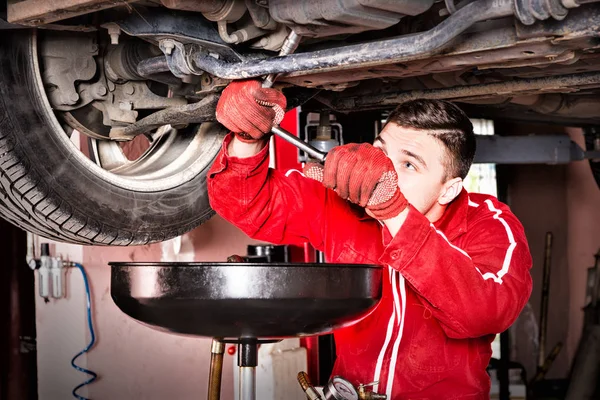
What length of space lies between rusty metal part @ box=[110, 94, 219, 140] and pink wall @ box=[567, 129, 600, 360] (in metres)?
2.75

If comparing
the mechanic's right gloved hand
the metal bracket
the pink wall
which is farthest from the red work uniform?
the pink wall

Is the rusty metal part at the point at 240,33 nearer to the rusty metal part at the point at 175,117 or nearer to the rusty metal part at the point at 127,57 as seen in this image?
the rusty metal part at the point at 175,117

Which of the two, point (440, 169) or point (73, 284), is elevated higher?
point (440, 169)

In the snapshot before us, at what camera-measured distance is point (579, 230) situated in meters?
4.09

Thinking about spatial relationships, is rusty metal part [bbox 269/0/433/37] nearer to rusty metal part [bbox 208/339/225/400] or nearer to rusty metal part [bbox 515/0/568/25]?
rusty metal part [bbox 515/0/568/25]

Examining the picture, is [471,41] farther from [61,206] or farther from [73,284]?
[73,284]

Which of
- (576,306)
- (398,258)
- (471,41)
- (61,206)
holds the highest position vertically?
(471,41)

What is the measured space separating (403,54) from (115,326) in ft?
7.13

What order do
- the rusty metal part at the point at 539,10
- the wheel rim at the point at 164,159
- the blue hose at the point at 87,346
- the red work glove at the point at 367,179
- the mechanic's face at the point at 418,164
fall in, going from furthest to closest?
the blue hose at the point at 87,346, the wheel rim at the point at 164,159, the mechanic's face at the point at 418,164, the red work glove at the point at 367,179, the rusty metal part at the point at 539,10

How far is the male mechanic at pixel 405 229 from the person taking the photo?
129 centimetres

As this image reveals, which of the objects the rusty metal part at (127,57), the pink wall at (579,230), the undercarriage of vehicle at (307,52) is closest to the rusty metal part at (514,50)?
the undercarriage of vehicle at (307,52)

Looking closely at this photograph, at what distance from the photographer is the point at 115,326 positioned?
10.3 feet

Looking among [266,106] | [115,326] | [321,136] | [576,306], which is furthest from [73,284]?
[576,306]

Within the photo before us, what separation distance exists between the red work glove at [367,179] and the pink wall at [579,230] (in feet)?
9.83
